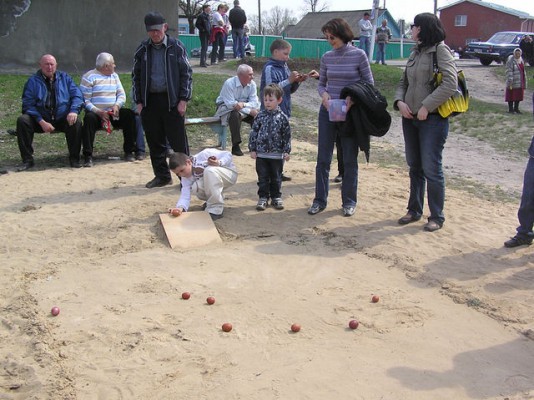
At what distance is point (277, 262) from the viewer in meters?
5.72

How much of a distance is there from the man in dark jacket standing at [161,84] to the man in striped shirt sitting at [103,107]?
71.0 inches

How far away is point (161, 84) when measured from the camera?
744 cm

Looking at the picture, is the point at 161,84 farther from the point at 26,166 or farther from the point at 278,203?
the point at 26,166

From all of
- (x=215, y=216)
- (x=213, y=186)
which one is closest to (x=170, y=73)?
(x=213, y=186)

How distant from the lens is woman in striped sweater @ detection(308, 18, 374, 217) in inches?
255

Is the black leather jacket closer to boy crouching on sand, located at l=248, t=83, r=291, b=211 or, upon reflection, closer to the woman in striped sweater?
boy crouching on sand, located at l=248, t=83, r=291, b=211

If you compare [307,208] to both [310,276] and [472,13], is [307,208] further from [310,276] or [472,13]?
[472,13]

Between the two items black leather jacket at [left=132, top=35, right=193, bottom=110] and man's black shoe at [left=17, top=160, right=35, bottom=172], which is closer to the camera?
black leather jacket at [left=132, top=35, right=193, bottom=110]

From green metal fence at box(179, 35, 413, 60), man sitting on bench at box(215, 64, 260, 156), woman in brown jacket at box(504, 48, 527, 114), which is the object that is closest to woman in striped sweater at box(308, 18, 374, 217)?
man sitting on bench at box(215, 64, 260, 156)

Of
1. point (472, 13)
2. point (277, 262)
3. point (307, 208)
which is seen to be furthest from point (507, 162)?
point (472, 13)

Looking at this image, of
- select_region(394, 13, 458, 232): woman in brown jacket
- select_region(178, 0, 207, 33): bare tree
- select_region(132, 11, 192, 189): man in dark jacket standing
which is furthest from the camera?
select_region(178, 0, 207, 33): bare tree

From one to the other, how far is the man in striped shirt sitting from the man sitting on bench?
1.46 meters

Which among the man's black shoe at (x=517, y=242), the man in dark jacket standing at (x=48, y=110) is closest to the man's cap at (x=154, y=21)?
the man in dark jacket standing at (x=48, y=110)

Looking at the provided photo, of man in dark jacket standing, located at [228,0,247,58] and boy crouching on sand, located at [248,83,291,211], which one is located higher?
man in dark jacket standing, located at [228,0,247,58]
